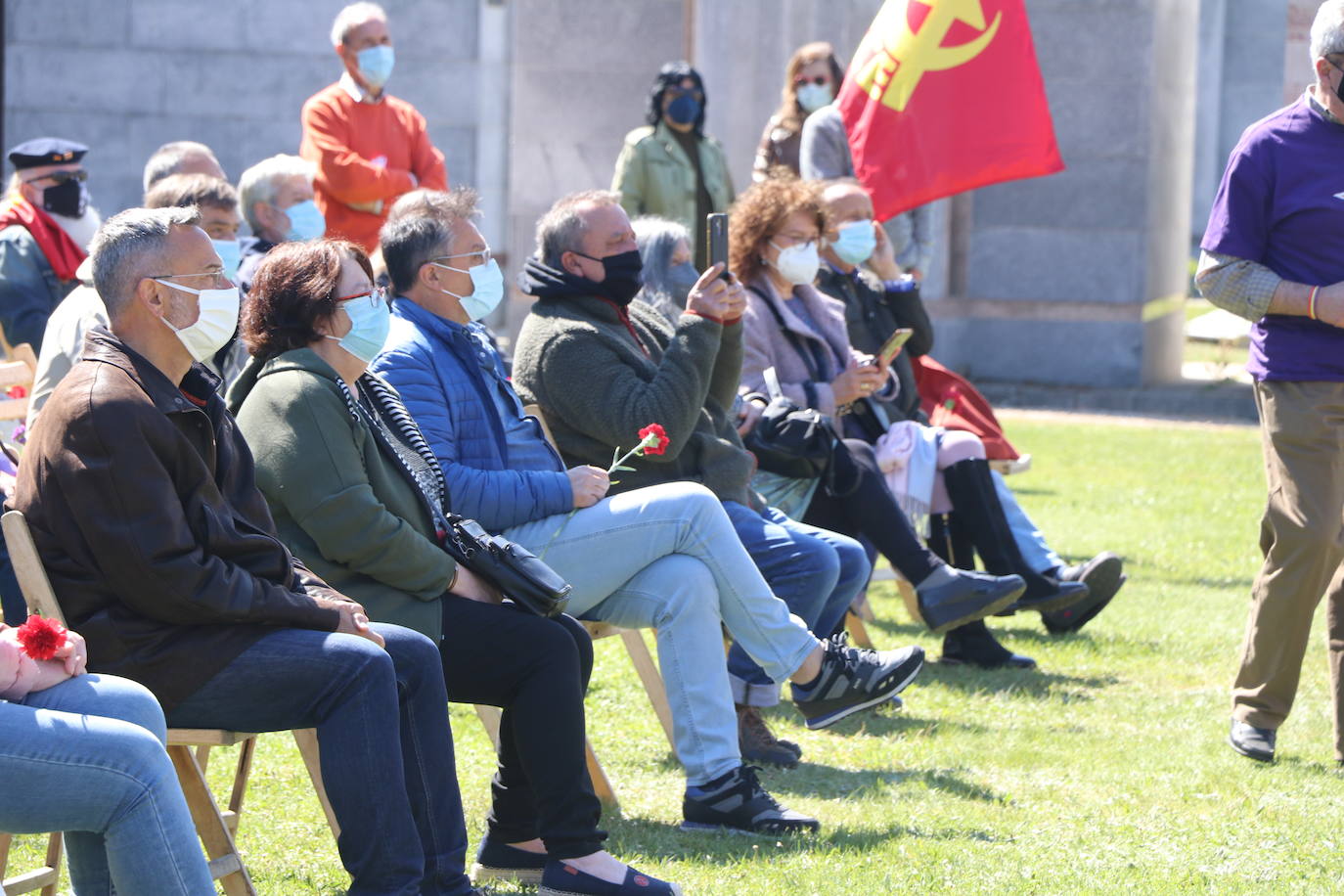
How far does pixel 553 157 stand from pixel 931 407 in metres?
6.98

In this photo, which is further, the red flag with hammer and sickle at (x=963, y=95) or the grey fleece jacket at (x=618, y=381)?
the red flag with hammer and sickle at (x=963, y=95)

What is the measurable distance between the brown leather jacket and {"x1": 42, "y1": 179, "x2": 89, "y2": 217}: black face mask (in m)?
3.77

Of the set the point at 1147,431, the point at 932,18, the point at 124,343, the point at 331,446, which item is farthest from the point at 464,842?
the point at 1147,431

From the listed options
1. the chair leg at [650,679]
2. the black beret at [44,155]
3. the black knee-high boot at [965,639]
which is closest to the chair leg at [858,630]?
the black knee-high boot at [965,639]

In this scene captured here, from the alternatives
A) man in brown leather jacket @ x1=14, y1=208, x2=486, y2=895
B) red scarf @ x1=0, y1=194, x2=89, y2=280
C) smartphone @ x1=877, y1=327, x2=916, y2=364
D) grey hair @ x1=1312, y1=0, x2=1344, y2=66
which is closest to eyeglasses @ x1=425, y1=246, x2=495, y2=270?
man in brown leather jacket @ x1=14, y1=208, x2=486, y2=895

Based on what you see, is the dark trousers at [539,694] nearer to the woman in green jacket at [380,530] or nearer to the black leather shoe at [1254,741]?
the woman in green jacket at [380,530]

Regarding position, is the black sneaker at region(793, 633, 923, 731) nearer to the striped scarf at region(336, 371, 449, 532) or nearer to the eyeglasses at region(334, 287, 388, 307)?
the striped scarf at region(336, 371, 449, 532)

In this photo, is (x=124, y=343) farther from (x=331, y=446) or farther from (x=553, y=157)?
(x=553, y=157)

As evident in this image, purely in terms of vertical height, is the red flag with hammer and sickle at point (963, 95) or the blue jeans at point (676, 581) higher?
the red flag with hammer and sickle at point (963, 95)

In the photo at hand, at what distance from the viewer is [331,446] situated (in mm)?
3891

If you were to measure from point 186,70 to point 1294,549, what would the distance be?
42.0 feet

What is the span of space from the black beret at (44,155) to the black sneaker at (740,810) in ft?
12.8

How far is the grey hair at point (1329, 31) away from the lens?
5.00 m

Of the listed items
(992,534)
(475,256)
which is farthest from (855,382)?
(475,256)
